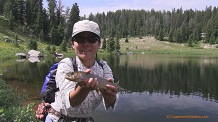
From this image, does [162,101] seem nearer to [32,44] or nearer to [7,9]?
[32,44]

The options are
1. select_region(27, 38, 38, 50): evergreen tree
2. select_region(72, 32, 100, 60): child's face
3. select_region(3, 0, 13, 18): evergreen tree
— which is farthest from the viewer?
select_region(3, 0, 13, 18): evergreen tree

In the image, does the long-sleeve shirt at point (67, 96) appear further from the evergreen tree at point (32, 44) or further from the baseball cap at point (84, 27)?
the evergreen tree at point (32, 44)

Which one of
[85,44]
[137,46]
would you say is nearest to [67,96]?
[85,44]

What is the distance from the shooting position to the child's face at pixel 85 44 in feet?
13.5

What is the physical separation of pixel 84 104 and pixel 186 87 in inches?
1325

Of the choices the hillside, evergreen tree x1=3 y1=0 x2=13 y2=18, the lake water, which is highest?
evergreen tree x1=3 y1=0 x2=13 y2=18

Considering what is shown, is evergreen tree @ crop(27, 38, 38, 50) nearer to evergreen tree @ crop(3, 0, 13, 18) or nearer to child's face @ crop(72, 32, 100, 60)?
evergreen tree @ crop(3, 0, 13, 18)

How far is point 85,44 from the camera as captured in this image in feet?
13.5

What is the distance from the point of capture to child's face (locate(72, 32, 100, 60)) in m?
4.11

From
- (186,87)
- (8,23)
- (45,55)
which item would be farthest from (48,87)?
(8,23)

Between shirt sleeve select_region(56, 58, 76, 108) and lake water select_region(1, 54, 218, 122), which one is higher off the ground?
shirt sleeve select_region(56, 58, 76, 108)

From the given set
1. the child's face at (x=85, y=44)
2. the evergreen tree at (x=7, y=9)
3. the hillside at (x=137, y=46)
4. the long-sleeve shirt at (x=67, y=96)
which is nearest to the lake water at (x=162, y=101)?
the long-sleeve shirt at (x=67, y=96)

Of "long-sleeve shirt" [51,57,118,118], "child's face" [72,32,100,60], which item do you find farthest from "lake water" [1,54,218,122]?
"child's face" [72,32,100,60]

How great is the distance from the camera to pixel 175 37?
7082 inches
